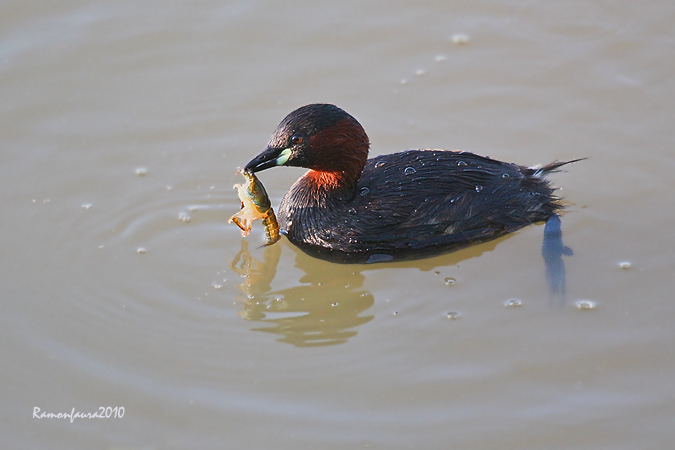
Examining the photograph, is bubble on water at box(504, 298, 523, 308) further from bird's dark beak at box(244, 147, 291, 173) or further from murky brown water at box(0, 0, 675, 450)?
bird's dark beak at box(244, 147, 291, 173)

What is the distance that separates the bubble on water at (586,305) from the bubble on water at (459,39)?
3459mm

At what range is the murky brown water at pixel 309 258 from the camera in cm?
529

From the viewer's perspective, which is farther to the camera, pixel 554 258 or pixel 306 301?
pixel 554 258

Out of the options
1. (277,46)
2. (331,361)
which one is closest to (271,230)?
(331,361)

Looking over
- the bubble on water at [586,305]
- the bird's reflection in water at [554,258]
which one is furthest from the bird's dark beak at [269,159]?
the bubble on water at [586,305]

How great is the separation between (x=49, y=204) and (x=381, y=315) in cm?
283

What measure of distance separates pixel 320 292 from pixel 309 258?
0.43m

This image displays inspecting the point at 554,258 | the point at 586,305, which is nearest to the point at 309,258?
the point at 554,258

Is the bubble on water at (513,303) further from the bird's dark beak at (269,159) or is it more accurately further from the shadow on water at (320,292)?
the bird's dark beak at (269,159)

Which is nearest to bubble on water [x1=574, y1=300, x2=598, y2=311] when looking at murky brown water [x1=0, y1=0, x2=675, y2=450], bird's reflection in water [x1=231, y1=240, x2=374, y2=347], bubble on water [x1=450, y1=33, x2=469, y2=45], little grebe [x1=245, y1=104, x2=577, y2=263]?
murky brown water [x1=0, y1=0, x2=675, y2=450]

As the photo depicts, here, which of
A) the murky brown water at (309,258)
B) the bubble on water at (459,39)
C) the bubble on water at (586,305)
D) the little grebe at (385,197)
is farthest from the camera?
the bubble on water at (459,39)

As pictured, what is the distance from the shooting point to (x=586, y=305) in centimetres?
609

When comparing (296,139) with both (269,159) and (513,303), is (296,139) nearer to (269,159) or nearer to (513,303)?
(269,159)

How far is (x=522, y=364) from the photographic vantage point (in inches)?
221
